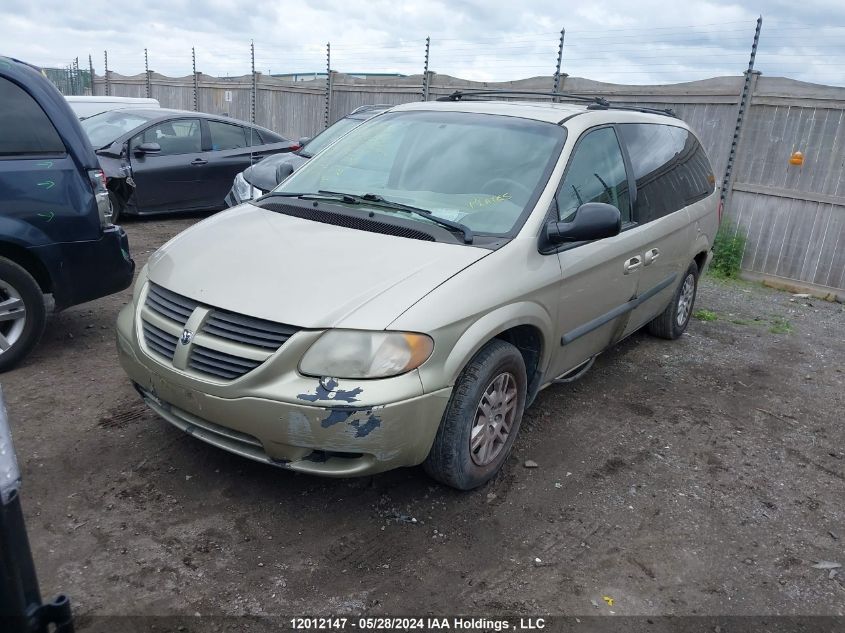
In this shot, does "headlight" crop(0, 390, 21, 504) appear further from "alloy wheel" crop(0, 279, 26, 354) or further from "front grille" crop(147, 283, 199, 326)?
"alloy wheel" crop(0, 279, 26, 354)

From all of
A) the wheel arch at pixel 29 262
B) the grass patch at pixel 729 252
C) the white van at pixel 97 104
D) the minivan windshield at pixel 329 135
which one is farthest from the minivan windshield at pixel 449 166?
the white van at pixel 97 104

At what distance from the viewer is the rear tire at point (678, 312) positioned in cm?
584

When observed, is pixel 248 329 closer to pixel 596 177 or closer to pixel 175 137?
pixel 596 177

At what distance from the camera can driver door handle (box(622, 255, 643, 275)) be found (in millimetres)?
4398

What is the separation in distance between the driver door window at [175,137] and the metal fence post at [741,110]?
718cm

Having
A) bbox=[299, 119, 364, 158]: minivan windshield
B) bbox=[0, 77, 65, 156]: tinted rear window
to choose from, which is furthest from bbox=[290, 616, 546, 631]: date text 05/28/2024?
bbox=[299, 119, 364, 158]: minivan windshield

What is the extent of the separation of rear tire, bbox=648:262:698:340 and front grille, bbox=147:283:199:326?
3.97 meters

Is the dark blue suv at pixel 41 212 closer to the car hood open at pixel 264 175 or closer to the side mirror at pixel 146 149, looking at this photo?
the car hood open at pixel 264 175

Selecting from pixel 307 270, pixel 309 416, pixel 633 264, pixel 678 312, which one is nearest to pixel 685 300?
pixel 678 312

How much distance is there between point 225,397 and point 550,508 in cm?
166

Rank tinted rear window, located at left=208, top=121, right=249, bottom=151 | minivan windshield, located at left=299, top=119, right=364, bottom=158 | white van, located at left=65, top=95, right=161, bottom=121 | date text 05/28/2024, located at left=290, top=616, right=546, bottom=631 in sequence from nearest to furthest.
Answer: date text 05/28/2024, located at left=290, top=616, right=546, bottom=631 → minivan windshield, located at left=299, top=119, right=364, bottom=158 → tinted rear window, located at left=208, top=121, right=249, bottom=151 → white van, located at left=65, top=95, right=161, bottom=121

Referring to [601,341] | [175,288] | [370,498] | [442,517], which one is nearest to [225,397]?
[175,288]

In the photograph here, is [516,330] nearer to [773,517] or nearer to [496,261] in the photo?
[496,261]

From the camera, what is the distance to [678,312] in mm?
5996
